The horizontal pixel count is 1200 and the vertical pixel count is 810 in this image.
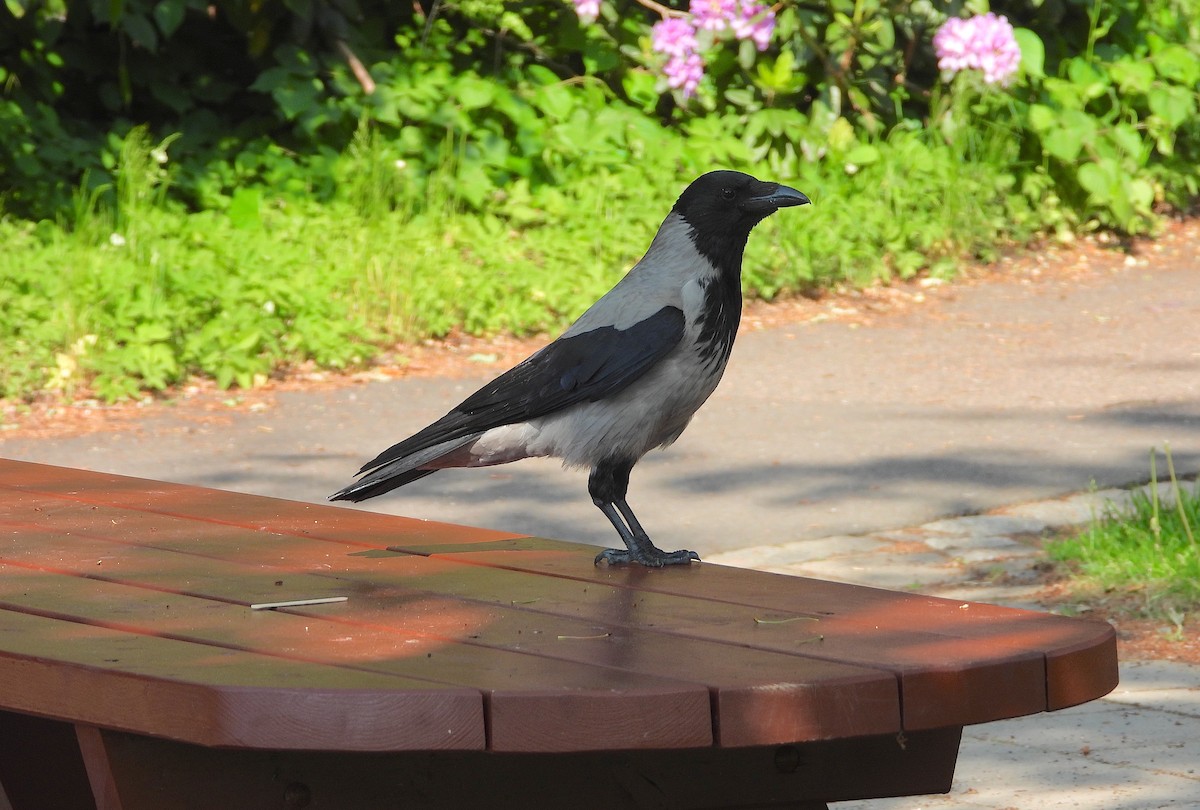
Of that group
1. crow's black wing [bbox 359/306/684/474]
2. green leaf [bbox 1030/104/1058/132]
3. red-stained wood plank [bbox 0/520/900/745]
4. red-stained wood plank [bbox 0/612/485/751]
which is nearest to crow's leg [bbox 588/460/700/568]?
crow's black wing [bbox 359/306/684/474]

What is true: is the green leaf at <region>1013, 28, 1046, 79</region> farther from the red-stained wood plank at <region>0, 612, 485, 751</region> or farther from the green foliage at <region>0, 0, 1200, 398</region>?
the red-stained wood plank at <region>0, 612, 485, 751</region>

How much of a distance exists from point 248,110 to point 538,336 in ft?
10.9

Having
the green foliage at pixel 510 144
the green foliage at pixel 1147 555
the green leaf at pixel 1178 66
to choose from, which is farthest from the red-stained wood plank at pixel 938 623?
the green leaf at pixel 1178 66

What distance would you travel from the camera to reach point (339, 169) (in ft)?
33.6

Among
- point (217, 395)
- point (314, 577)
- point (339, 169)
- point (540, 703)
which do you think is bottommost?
point (217, 395)

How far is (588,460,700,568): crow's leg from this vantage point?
305 cm

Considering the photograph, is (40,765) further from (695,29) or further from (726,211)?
(695,29)

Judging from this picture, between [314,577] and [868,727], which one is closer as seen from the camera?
[868,727]

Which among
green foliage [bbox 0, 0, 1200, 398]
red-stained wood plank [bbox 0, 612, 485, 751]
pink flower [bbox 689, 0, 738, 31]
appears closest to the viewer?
red-stained wood plank [bbox 0, 612, 485, 751]

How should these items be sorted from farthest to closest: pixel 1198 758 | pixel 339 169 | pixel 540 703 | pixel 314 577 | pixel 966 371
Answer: pixel 339 169, pixel 966 371, pixel 1198 758, pixel 314 577, pixel 540 703

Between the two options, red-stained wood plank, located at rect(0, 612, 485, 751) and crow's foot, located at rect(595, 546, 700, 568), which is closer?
red-stained wood plank, located at rect(0, 612, 485, 751)

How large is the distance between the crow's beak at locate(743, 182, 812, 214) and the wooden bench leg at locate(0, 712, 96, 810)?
1573mm

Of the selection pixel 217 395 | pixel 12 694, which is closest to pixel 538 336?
pixel 217 395

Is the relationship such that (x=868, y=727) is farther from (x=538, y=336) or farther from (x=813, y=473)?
(x=538, y=336)
